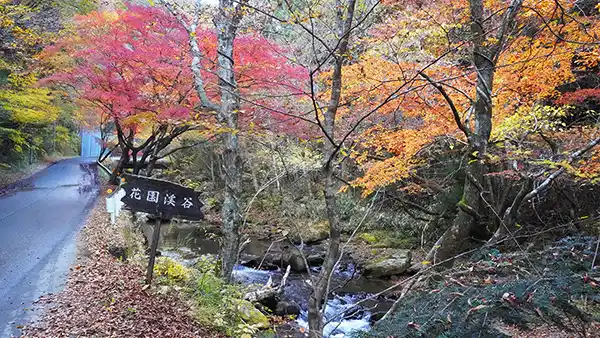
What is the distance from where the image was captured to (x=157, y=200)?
6023mm

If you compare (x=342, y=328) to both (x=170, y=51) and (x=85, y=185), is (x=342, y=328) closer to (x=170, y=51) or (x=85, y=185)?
(x=170, y=51)

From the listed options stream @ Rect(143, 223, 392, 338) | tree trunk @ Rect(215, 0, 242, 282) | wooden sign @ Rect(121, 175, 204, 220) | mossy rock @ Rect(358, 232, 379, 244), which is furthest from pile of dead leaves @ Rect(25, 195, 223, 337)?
mossy rock @ Rect(358, 232, 379, 244)

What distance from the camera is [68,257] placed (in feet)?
25.2

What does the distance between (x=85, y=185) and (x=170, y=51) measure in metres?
11.4

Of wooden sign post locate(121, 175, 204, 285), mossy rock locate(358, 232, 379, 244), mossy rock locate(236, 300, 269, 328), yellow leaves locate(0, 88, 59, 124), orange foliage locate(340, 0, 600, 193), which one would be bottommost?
mossy rock locate(358, 232, 379, 244)

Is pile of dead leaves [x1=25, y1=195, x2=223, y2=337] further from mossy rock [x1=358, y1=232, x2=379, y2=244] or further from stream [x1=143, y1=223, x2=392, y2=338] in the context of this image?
mossy rock [x1=358, y1=232, x2=379, y2=244]

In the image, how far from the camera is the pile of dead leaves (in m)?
4.75

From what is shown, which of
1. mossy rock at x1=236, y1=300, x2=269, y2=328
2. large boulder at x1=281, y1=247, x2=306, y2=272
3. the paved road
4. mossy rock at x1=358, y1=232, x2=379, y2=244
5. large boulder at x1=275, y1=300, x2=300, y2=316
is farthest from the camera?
mossy rock at x1=358, y1=232, x2=379, y2=244

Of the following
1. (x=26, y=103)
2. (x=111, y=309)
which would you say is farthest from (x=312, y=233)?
(x=26, y=103)

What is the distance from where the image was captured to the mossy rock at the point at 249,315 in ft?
21.5

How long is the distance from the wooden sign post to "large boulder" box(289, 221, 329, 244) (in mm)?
9046

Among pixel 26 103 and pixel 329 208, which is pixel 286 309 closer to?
pixel 329 208

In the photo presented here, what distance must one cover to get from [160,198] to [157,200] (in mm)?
53

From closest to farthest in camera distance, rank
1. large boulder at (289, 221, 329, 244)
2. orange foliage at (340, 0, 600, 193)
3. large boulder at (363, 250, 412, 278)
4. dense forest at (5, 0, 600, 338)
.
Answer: dense forest at (5, 0, 600, 338)
orange foliage at (340, 0, 600, 193)
large boulder at (363, 250, 412, 278)
large boulder at (289, 221, 329, 244)
